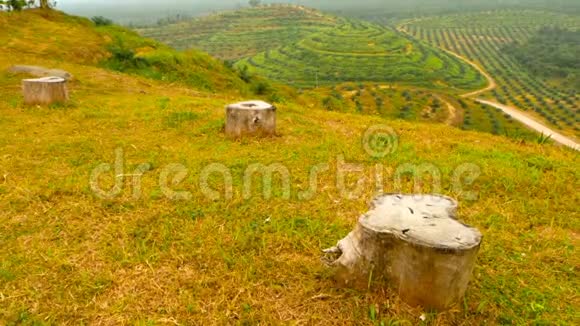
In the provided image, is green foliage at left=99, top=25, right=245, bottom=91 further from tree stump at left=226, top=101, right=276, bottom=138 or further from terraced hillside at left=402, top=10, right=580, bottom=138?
terraced hillside at left=402, top=10, right=580, bottom=138

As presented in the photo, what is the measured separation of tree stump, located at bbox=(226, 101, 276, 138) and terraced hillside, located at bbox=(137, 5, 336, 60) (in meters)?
120

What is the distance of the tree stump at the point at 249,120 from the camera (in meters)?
8.23

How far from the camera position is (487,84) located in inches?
4259

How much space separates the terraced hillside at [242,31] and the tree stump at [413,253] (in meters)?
125

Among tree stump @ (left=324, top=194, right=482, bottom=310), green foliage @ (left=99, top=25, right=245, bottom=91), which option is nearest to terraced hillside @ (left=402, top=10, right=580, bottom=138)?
green foliage @ (left=99, top=25, right=245, bottom=91)

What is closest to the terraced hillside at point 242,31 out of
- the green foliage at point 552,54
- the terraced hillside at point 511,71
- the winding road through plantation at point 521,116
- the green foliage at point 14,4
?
the terraced hillside at point 511,71

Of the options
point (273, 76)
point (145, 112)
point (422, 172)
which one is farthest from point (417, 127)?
point (273, 76)

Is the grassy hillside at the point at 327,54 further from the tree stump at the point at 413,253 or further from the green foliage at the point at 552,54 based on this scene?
the tree stump at the point at 413,253

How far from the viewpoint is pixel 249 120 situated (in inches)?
324

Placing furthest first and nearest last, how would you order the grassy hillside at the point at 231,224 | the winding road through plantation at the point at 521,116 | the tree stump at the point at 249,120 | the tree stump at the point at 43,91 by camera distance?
the winding road through plantation at the point at 521,116
the tree stump at the point at 43,91
the tree stump at the point at 249,120
the grassy hillside at the point at 231,224

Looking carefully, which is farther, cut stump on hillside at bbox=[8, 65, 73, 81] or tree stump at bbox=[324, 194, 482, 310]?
cut stump on hillside at bbox=[8, 65, 73, 81]

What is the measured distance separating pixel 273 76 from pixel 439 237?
331 ft

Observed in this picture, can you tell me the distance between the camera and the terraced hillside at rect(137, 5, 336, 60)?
458 ft

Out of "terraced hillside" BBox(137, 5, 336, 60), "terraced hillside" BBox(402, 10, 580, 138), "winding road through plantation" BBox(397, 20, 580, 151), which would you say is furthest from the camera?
"terraced hillside" BBox(137, 5, 336, 60)
